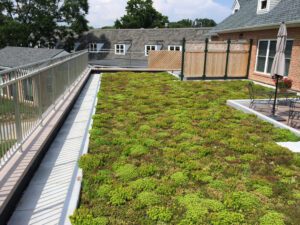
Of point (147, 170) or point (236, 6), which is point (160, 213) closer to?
point (147, 170)

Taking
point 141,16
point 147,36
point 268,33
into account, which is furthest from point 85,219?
point 141,16

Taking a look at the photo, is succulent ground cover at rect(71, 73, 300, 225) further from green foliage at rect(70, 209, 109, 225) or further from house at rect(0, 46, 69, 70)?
house at rect(0, 46, 69, 70)

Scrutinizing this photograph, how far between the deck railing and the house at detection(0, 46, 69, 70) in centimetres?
2876

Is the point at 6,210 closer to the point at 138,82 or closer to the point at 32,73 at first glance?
the point at 32,73

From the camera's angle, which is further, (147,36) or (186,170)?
(147,36)

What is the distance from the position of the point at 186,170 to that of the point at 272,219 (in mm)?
1606

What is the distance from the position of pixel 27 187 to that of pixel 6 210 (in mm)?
841

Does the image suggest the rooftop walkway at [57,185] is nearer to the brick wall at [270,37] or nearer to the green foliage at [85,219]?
the green foliage at [85,219]

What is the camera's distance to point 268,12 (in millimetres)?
15742

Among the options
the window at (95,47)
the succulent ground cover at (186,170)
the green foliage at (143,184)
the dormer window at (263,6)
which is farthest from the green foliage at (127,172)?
the window at (95,47)

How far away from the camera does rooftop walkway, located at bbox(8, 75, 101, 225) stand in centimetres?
344

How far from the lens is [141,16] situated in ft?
234

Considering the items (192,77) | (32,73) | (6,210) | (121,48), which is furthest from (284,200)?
(121,48)

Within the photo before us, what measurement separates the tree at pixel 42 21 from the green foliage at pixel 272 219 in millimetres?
43863
